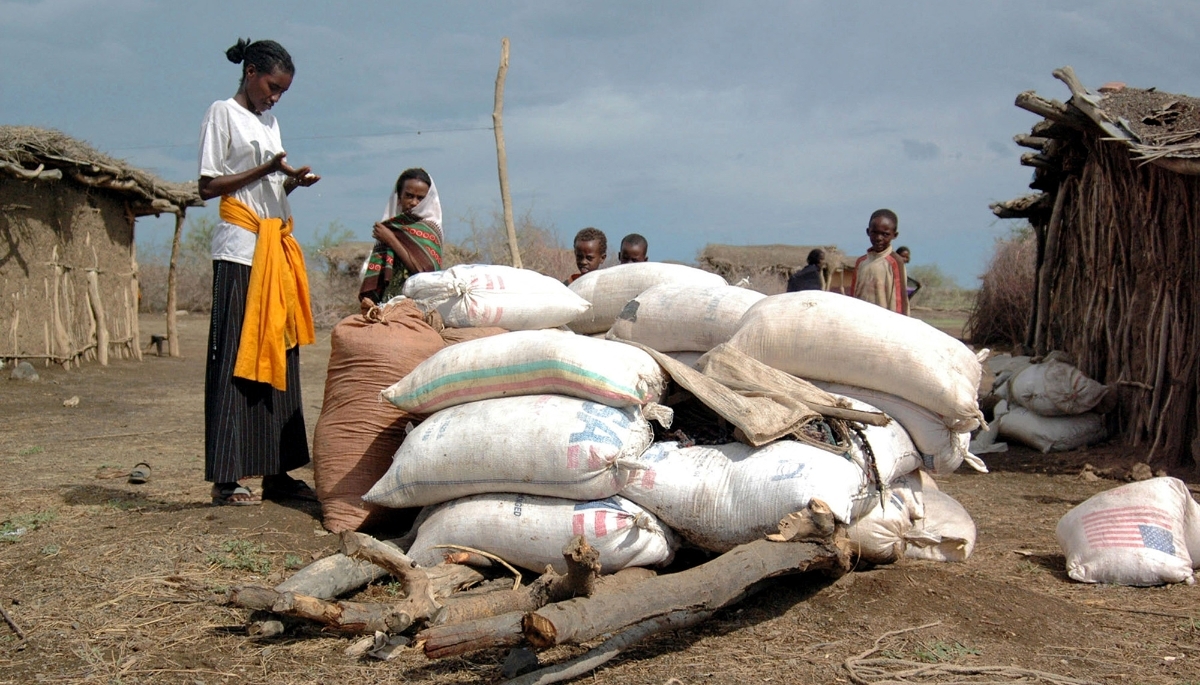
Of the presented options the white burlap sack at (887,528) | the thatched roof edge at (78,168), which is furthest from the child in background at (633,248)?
the thatched roof edge at (78,168)

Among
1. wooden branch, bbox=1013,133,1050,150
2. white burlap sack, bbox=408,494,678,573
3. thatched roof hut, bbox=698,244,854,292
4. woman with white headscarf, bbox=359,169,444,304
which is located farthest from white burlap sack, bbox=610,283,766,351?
thatched roof hut, bbox=698,244,854,292

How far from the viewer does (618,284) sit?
4.56 meters

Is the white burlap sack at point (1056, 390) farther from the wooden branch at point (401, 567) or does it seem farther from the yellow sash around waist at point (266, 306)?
the wooden branch at point (401, 567)

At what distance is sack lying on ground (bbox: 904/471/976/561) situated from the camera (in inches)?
135

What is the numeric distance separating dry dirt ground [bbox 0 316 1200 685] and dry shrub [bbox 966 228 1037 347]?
31.7ft

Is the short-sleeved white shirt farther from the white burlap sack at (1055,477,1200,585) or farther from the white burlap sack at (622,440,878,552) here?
the white burlap sack at (1055,477,1200,585)

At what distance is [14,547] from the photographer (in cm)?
348

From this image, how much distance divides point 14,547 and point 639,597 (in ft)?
8.30

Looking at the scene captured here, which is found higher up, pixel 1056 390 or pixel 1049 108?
pixel 1049 108

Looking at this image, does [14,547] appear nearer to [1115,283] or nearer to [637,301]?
[637,301]

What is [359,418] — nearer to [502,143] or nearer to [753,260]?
[502,143]

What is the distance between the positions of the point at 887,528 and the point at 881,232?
2846 mm

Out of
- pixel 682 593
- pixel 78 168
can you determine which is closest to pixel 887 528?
pixel 682 593

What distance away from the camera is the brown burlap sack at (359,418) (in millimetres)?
3695
